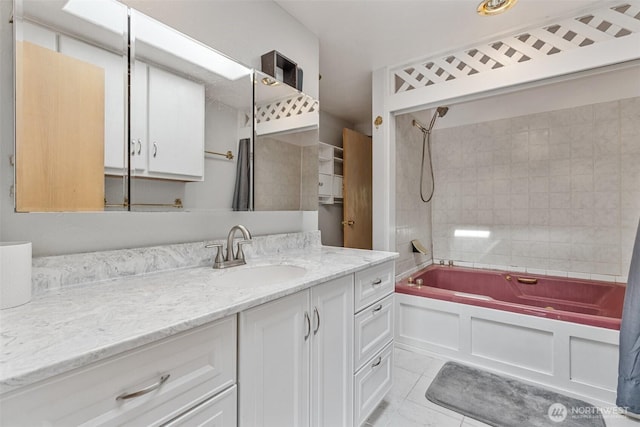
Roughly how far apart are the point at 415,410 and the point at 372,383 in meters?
0.41

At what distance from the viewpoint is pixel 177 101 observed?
4.11 ft

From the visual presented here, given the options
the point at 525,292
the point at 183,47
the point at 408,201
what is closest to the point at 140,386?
the point at 183,47

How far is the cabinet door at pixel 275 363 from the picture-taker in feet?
2.76

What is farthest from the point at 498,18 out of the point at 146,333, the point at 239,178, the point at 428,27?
the point at 146,333

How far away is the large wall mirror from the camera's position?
0.90 m

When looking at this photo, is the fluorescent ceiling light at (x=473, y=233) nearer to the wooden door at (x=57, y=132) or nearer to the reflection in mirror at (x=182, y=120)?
the reflection in mirror at (x=182, y=120)

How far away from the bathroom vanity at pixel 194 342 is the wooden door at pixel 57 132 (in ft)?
0.70

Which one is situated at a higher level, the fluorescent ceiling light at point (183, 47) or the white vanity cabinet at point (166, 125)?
the fluorescent ceiling light at point (183, 47)

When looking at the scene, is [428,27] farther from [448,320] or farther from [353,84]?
[448,320]

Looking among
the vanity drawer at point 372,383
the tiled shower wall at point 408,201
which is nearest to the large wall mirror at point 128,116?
the vanity drawer at point 372,383

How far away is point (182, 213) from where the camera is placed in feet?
4.25

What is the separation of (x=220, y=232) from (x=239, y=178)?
1.01ft

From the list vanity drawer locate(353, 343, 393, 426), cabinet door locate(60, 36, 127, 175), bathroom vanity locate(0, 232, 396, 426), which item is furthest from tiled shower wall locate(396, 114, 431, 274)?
cabinet door locate(60, 36, 127, 175)

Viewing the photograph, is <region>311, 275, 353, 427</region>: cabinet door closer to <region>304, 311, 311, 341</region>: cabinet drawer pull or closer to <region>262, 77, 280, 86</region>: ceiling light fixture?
<region>304, 311, 311, 341</region>: cabinet drawer pull
